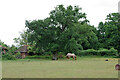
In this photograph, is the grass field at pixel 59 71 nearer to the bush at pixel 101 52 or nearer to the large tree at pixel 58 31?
the large tree at pixel 58 31

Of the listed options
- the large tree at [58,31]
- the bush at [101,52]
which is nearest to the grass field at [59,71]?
the large tree at [58,31]

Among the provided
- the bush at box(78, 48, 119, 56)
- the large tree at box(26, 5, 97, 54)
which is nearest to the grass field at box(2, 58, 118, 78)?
the large tree at box(26, 5, 97, 54)

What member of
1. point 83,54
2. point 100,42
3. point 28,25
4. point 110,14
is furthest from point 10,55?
point 100,42

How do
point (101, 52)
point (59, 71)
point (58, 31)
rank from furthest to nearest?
point (101, 52) < point (58, 31) < point (59, 71)

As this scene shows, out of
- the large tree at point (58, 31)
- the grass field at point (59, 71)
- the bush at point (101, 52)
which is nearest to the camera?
the grass field at point (59, 71)

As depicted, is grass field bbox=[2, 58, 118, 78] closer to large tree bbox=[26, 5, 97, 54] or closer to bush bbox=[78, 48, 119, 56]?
large tree bbox=[26, 5, 97, 54]

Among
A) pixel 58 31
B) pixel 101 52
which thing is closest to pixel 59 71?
pixel 58 31

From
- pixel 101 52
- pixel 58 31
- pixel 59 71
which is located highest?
pixel 58 31

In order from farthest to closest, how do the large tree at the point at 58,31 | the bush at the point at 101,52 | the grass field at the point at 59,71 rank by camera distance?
the bush at the point at 101,52, the large tree at the point at 58,31, the grass field at the point at 59,71

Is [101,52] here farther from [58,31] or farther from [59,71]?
[59,71]

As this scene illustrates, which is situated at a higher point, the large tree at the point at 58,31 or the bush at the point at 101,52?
the large tree at the point at 58,31

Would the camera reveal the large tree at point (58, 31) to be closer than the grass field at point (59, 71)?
No

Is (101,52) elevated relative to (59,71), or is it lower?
lower

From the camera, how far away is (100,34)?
210 ft
